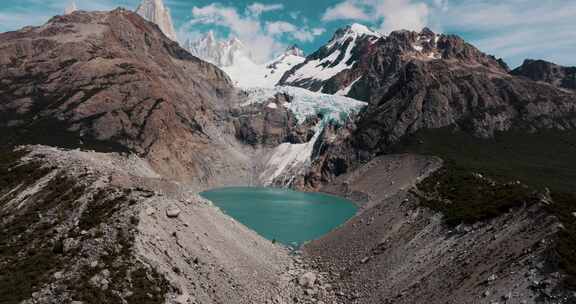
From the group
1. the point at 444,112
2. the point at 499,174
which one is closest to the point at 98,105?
the point at 444,112

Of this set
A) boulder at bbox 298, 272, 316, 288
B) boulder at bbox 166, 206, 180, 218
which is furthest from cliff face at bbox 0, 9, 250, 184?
boulder at bbox 298, 272, 316, 288

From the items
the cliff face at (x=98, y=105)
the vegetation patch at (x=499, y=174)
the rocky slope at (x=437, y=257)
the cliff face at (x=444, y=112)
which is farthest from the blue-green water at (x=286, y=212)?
the cliff face at (x=444, y=112)

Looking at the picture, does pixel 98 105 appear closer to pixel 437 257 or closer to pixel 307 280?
pixel 307 280

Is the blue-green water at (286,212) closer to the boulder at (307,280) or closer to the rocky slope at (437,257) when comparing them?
the rocky slope at (437,257)

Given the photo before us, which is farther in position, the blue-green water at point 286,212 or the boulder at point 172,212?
the blue-green water at point 286,212

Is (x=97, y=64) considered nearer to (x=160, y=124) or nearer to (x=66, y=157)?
(x=160, y=124)

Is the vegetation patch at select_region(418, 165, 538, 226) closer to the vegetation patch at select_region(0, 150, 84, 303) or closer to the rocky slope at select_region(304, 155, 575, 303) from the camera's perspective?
the rocky slope at select_region(304, 155, 575, 303)
